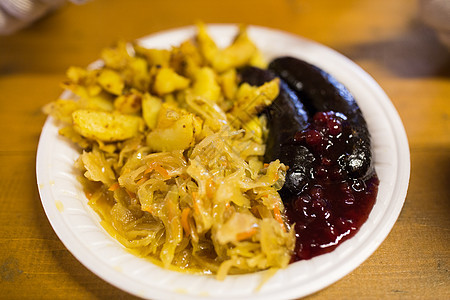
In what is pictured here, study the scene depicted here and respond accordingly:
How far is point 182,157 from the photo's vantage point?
6.24ft

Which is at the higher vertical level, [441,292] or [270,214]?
[270,214]

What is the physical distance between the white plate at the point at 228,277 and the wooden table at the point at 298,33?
Result: 0.21 m

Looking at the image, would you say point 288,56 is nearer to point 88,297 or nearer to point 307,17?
point 307,17

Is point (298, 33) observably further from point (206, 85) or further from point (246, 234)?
point (246, 234)

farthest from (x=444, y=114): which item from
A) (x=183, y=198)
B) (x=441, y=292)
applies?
(x=183, y=198)

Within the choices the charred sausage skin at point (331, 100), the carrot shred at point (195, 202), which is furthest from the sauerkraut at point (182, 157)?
the charred sausage skin at point (331, 100)

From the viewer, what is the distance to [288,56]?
2615mm

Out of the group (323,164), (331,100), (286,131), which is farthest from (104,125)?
(331,100)

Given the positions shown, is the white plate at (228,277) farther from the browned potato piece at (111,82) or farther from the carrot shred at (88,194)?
the browned potato piece at (111,82)

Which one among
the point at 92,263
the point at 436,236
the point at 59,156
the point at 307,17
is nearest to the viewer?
the point at 92,263

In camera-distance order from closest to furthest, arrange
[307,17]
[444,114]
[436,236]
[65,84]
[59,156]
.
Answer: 1. [436,236]
2. [59,156]
3. [65,84]
4. [444,114]
5. [307,17]

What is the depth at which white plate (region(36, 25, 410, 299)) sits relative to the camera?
1543mm

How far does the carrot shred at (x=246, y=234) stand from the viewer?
63.1 inches

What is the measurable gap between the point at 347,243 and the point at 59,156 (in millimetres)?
1590
